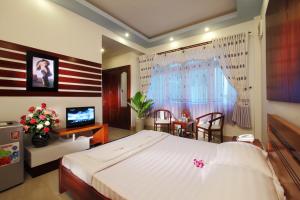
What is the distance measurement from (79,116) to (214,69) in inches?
133

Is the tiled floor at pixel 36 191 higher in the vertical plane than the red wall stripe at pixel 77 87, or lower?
lower

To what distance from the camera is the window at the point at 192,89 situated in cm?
337

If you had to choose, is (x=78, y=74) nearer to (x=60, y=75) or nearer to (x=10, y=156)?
(x=60, y=75)

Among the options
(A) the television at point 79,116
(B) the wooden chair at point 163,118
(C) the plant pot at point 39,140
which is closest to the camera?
(C) the plant pot at point 39,140

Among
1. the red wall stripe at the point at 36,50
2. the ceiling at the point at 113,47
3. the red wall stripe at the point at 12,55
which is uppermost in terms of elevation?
the ceiling at the point at 113,47

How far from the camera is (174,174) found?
1192mm

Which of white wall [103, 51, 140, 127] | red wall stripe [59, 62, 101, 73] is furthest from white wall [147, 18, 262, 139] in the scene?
red wall stripe [59, 62, 101, 73]

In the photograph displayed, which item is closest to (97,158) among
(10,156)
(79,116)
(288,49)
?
(10,156)

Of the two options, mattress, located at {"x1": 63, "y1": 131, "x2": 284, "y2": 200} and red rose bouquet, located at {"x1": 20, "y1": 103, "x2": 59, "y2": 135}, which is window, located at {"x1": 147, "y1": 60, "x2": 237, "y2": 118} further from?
red rose bouquet, located at {"x1": 20, "y1": 103, "x2": 59, "y2": 135}

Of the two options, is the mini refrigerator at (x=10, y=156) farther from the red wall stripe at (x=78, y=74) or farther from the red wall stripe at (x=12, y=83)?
the red wall stripe at (x=78, y=74)

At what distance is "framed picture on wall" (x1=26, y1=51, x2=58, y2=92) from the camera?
2.33 m

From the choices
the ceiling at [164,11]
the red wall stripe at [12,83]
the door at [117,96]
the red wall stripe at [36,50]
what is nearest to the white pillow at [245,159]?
the ceiling at [164,11]

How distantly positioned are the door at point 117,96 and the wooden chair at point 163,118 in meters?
1.10

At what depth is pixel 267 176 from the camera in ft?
3.33
